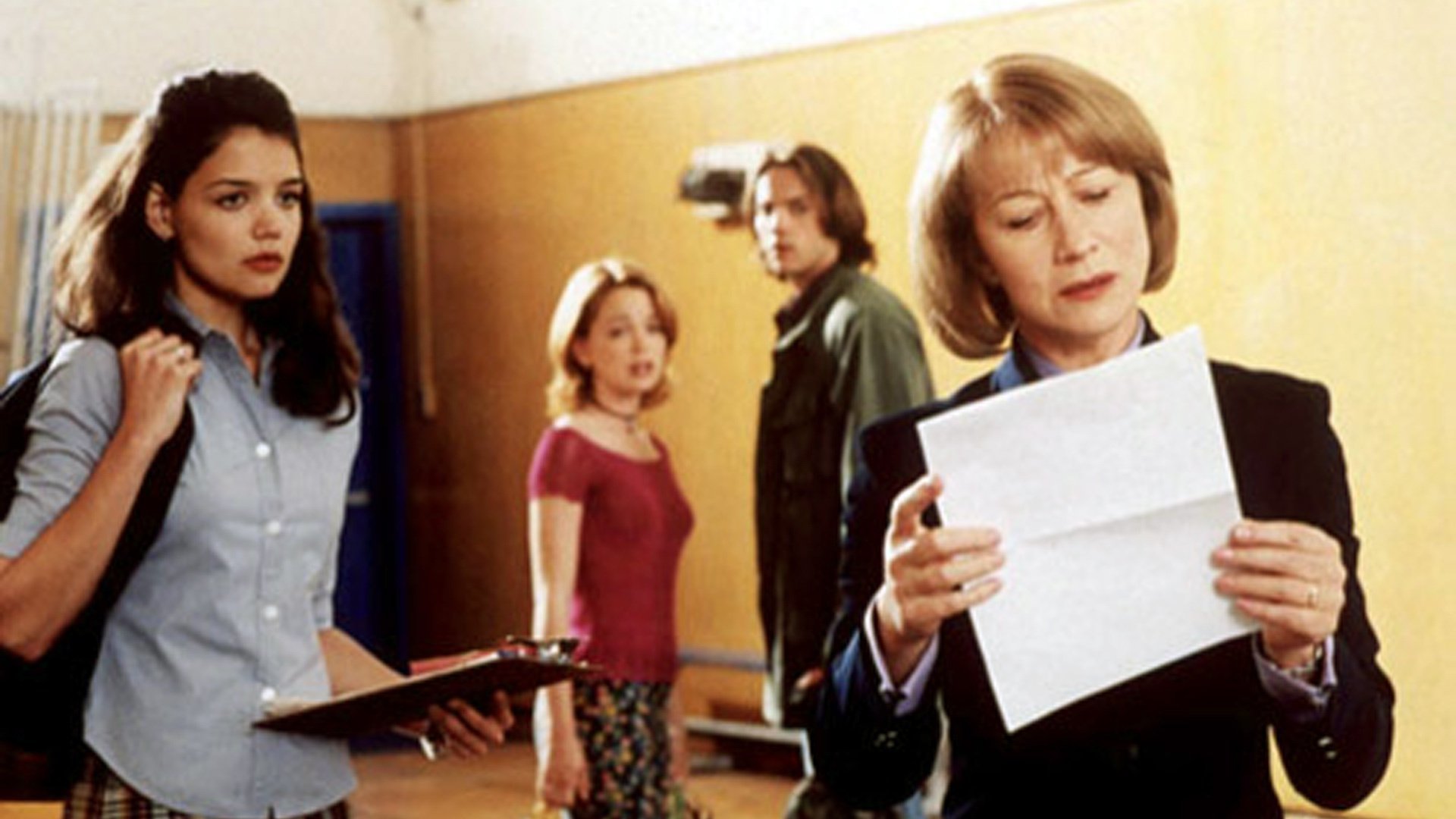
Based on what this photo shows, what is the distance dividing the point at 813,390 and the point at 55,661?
1.76 m

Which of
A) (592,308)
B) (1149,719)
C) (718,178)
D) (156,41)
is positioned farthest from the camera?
(718,178)

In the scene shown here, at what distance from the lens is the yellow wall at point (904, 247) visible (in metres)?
3.10

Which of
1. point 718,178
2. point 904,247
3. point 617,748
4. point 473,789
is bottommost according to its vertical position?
point 473,789

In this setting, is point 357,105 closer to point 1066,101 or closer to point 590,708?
point 590,708

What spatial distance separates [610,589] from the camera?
11.7 ft

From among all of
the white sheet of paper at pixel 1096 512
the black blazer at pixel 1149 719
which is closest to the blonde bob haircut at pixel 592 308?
the black blazer at pixel 1149 719

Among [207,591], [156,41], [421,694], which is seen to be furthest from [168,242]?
[156,41]

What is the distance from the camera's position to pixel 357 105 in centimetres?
459

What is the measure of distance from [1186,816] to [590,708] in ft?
6.09

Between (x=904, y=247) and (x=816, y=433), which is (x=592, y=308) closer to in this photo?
(x=816, y=433)

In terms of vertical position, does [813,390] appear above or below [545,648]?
above

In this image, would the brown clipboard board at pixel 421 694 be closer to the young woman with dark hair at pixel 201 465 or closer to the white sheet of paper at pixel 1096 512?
the young woman with dark hair at pixel 201 465

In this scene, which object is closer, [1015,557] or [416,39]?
[1015,557]

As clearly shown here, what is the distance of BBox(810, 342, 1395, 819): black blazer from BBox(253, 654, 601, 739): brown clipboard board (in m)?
0.41
